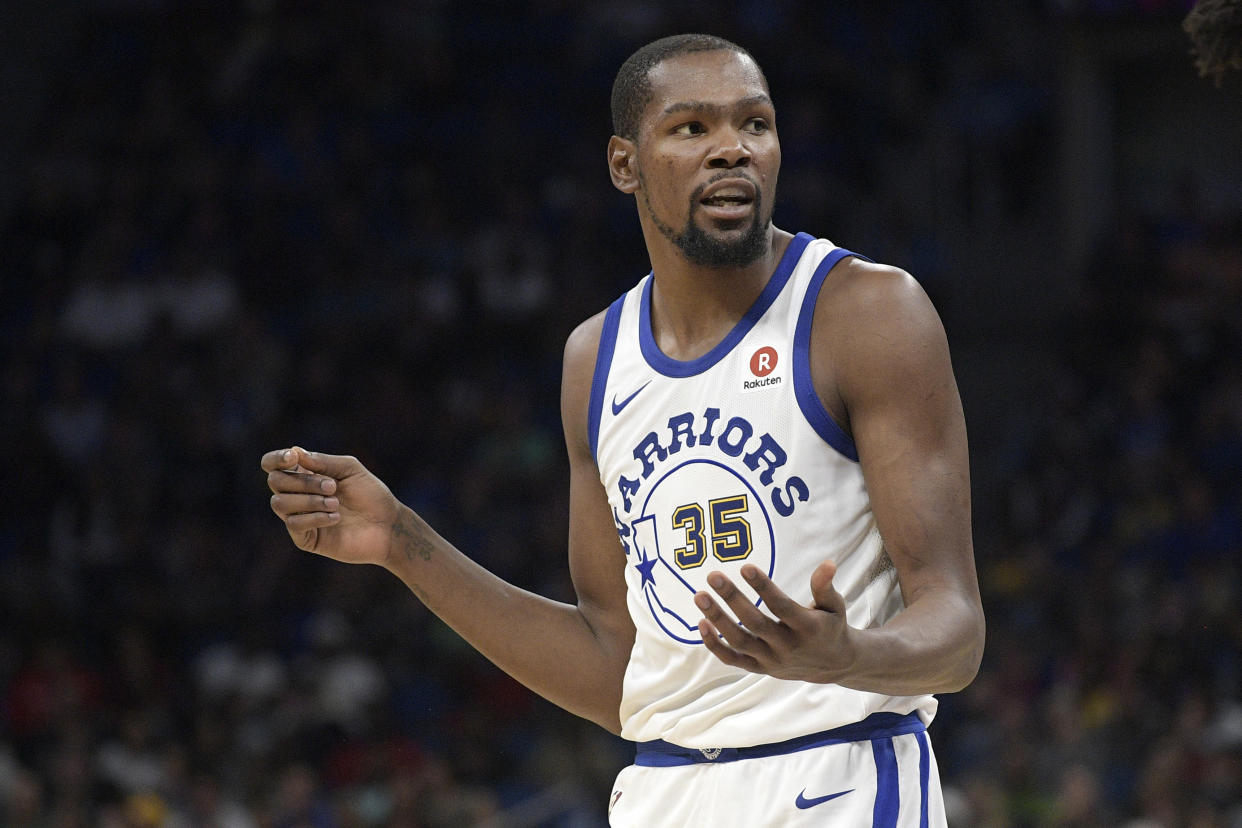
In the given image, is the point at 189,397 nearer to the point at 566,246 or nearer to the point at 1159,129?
the point at 566,246

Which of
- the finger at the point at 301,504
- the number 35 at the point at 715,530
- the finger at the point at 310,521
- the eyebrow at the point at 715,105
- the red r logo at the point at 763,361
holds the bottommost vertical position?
the number 35 at the point at 715,530

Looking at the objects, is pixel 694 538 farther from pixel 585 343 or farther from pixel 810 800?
pixel 585 343

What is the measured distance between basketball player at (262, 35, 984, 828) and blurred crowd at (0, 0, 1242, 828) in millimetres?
5283

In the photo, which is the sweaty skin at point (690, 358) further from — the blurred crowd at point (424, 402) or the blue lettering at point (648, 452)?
the blurred crowd at point (424, 402)

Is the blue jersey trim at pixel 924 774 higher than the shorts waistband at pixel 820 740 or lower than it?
lower

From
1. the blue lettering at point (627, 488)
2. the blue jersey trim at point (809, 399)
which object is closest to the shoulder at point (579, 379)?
the blue lettering at point (627, 488)

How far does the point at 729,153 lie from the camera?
305 centimetres

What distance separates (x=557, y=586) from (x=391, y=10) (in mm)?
6125

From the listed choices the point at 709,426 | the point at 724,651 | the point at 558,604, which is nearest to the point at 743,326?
the point at 709,426

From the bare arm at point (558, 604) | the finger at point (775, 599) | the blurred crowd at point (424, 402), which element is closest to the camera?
the finger at point (775, 599)

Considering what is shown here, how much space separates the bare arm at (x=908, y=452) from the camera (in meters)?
2.65

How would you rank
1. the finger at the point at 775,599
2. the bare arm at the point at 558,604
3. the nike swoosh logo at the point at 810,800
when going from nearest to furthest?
the finger at the point at 775,599, the nike swoosh logo at the point at 810,800, the bare arm at the point at 558,604

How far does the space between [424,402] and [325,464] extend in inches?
327

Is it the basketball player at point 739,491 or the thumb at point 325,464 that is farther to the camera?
the thumb at point 325,464
